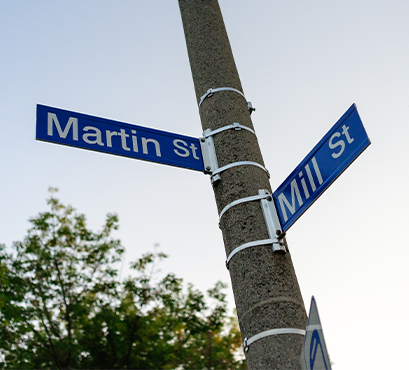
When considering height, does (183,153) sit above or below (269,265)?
above

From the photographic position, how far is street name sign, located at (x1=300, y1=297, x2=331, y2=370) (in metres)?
1.56

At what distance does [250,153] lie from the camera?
321 centimetres

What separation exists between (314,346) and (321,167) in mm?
1323

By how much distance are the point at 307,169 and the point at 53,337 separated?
12995 mm

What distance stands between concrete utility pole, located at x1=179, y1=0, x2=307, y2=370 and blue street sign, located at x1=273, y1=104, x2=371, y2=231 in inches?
7.4

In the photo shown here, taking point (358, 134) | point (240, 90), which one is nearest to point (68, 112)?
point (240, 90)

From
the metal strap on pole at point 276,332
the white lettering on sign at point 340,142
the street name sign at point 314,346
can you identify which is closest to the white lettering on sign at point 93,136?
the white lettering on sign at point 340,142

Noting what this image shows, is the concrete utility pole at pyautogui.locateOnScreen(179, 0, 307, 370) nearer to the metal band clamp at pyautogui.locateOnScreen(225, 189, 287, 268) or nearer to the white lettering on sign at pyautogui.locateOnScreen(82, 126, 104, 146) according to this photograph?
the metal band clamp at pyautogui.locateOnScreen(225, 189, 287, 268)

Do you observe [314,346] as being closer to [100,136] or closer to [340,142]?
[340,142]

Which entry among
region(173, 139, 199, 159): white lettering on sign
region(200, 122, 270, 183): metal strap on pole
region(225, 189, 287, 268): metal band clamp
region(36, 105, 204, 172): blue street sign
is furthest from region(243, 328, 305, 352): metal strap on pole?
region(173, 139, 199, 159): white lettering on sign

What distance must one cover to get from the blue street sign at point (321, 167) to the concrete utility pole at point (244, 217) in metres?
0.19

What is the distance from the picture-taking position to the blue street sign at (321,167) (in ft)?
8.34

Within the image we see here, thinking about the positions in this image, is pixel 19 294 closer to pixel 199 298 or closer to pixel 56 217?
pixel 56 217

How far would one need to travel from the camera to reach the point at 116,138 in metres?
3.33
